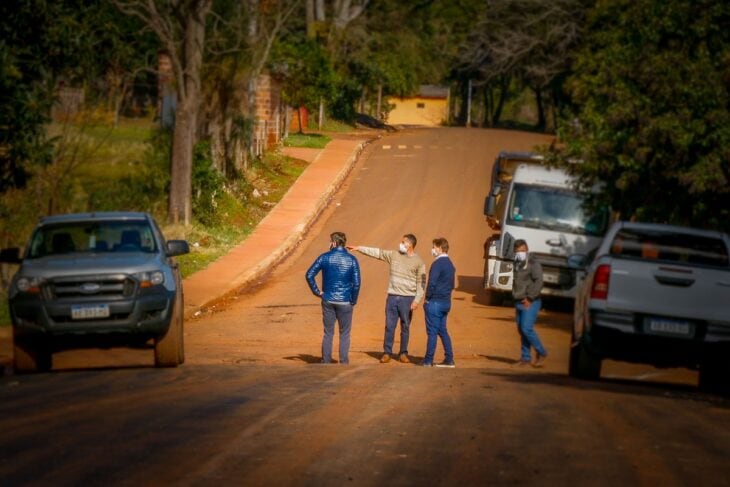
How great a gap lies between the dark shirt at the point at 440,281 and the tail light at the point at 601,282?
11.6 feet

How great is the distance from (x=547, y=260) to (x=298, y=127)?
34081 millimetres

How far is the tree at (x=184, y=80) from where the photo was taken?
1209 inches

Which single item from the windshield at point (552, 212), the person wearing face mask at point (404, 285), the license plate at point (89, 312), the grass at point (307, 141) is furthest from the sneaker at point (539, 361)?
the grass at point (307, 141)

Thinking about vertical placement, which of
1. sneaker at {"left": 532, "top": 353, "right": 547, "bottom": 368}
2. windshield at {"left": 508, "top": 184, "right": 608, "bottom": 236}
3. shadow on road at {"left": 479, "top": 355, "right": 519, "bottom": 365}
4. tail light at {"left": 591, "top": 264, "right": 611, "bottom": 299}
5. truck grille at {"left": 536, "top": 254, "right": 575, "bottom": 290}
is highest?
windshield at {"left": 508, "top": 184, "right": 608, "bottom": 236}

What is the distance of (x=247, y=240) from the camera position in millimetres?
31859

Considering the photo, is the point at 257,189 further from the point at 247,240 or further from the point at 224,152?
the point at 247,240

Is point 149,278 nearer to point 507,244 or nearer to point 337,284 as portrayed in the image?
point 337,284

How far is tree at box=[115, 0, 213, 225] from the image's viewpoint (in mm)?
30719

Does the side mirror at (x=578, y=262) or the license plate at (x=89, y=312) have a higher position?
the side mirror at (x=578, y=262)

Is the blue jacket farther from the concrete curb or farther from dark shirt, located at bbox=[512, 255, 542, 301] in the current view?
the concrete curb

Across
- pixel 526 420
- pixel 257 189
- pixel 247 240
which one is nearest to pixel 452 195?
pixel 257 189

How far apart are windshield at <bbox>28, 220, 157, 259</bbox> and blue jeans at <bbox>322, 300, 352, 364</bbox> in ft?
8.74

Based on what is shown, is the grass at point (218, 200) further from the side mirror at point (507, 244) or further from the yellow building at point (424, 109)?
the yellow building at point (424, 109)

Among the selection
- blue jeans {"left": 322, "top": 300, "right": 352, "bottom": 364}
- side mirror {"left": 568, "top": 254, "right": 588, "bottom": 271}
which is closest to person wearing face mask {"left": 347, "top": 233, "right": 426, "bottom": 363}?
blue jeans {"left": 322, "top": 300, "right": 352, "bottom": 364}
